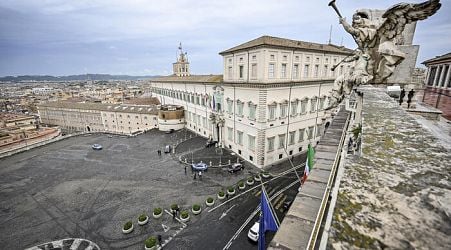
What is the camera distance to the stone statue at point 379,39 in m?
4.79

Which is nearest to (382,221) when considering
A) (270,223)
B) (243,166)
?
(270,223)

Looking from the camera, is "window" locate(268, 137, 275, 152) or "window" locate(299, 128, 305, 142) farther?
"window" locate(299, 128, 305, 142)

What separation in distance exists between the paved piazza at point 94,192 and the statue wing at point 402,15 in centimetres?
1495

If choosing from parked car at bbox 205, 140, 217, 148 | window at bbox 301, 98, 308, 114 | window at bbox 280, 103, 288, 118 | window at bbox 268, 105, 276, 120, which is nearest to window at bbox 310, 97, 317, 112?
window at bbox 301, 98, 308, 114

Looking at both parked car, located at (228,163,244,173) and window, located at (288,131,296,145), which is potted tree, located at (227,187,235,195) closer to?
parked car, located at (228,163,244,173)

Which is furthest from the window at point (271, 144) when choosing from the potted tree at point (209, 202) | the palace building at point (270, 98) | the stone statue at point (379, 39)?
the stone statue at point (379, 39)

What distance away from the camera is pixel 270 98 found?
21438 millimetres

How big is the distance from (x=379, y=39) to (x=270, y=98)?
625 inches

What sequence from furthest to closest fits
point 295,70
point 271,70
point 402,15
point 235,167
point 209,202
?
point 295,70 < point 235,167 < point 271,70 < point 209,202 < point 402,15

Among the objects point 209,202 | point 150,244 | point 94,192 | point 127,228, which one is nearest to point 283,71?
point 209,202

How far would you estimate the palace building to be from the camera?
21.3 metres

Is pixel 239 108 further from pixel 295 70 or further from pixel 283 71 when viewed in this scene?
pixel 295 70

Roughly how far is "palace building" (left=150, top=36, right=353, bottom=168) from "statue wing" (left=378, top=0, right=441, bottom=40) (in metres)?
15.1

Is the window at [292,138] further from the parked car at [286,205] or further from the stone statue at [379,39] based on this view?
the stone statue at [379,39]
